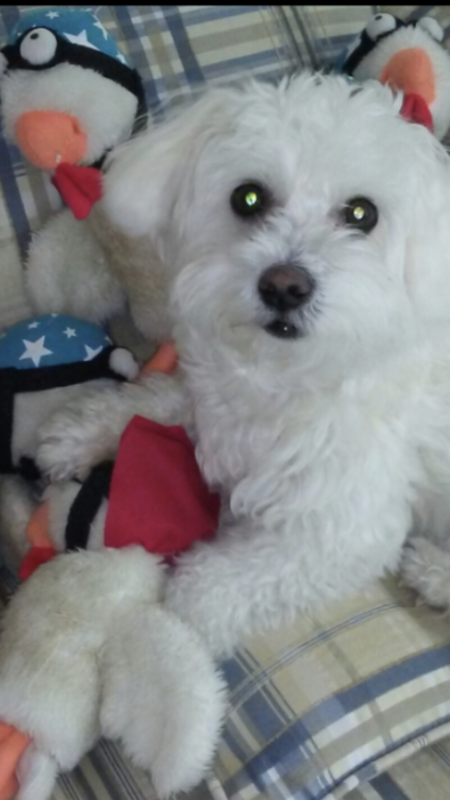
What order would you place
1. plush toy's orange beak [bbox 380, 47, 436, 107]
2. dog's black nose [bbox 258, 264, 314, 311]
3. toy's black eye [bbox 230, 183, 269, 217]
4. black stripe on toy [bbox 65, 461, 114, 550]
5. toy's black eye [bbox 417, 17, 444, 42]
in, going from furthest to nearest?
toy's black eye [bbox 417, 17, 444, 42] < plush toy's orange beak [bbox 380, 47, 436, 107] < black stripe on toy [bbox 65, 461, 114, 550] < toy's black eye [bbox 230, 183, 269, 217] < dog's black nose [bbox 258, 264, 314, 311]

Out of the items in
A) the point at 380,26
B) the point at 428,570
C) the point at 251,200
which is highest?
the point at 380,26

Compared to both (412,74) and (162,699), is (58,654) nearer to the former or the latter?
(162,699)

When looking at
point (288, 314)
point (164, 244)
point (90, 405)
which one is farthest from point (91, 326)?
point (288, 314)

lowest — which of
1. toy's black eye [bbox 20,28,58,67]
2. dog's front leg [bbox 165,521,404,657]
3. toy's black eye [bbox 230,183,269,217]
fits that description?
dog's front leg [bbox 165,521,404,657]

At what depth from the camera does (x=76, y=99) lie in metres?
1.21

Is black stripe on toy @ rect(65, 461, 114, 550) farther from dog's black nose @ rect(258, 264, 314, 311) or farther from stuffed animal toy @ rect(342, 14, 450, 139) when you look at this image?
stuffed animal toy @ rect(342, 14, 450, 139)

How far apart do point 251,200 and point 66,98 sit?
0.36 metres

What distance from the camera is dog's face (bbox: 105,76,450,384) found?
96 centimetres

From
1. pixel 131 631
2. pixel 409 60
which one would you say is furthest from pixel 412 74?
pixel 131 631

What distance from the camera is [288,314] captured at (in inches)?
37.4

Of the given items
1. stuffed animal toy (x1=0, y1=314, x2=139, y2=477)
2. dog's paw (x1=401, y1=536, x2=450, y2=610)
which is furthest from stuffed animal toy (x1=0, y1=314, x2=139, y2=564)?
dog's paw (x1=401, y1=536, x2=450, y2=610)

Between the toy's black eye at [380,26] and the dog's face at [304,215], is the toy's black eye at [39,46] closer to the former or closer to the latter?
the dog's face at [304,215]

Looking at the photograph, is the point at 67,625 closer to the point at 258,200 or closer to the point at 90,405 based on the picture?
the point at 90,405

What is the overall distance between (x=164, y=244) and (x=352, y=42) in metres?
0.62
